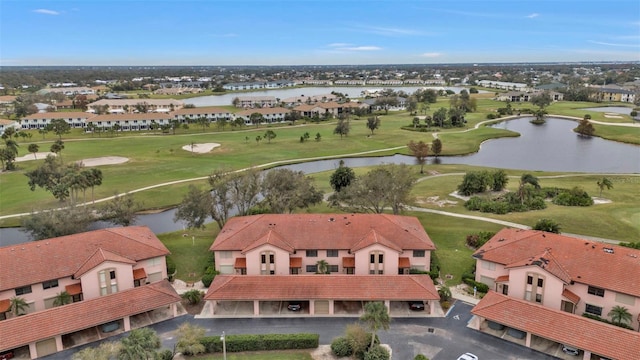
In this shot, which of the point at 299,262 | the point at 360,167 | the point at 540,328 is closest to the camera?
the point at 540,328

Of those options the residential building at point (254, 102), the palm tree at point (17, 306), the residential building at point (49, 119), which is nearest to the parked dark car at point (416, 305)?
the palm tree at point (17, 306)

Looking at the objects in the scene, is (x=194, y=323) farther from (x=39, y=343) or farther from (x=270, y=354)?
(x=39, y=343)

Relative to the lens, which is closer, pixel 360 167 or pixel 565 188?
pixel 565 188

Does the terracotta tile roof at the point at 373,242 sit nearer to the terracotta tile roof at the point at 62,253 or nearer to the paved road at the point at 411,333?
the paved road at the point at 411,333

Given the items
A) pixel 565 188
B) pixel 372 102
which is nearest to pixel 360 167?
pixel 565 188

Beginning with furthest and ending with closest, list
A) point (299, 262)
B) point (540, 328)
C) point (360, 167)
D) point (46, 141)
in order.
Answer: point (46, 141) → point (360, 167) → point (299, 262) → point (540, 328)

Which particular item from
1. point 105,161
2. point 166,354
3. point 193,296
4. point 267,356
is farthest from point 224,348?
point 105,161

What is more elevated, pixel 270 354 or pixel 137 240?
pixel 137 240
